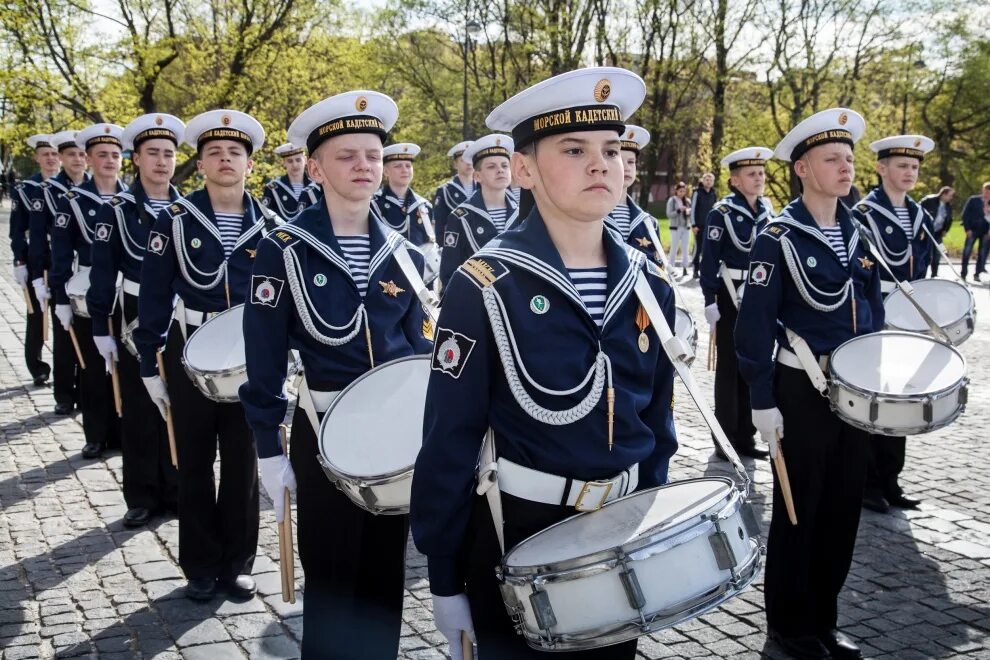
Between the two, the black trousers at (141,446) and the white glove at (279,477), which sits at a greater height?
the white glove at (279,477)

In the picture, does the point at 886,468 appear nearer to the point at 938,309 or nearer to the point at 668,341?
the point at 938,309

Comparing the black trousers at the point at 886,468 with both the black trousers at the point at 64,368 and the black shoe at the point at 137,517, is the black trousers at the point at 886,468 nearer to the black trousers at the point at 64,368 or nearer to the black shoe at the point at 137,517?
the black shoe at the point at 137,517

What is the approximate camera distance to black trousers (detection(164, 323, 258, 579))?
17.1 ft

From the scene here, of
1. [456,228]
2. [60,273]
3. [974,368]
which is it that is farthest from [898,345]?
[974,368]

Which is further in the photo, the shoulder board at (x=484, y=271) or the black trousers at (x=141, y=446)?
the black trousers at (x=141, y=446)

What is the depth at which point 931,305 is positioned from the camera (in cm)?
726

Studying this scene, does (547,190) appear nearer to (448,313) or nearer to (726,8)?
(448,313)

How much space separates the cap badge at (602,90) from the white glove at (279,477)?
1.99 metres

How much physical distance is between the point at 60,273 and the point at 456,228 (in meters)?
3.49

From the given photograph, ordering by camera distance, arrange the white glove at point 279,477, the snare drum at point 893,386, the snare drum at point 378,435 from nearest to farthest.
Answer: the snare drum at point 378,435 < the white glove at point 279,477 < the snare drum at point 893,386

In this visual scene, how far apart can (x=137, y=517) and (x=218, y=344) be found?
2.05 meters

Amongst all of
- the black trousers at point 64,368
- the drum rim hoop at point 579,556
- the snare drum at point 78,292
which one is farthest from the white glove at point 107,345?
the drum rim hoop at point 579,556

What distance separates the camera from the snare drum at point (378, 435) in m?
3.20

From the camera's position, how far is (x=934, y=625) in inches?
187
